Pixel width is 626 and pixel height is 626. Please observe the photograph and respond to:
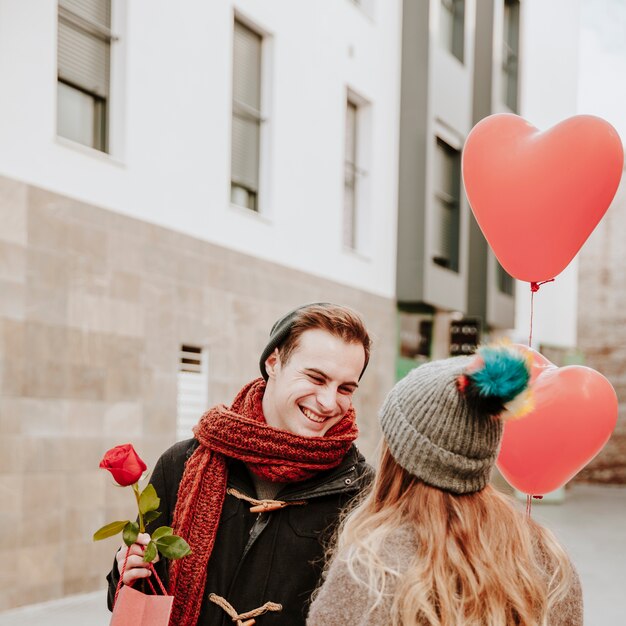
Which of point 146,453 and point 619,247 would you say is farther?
point 619,247

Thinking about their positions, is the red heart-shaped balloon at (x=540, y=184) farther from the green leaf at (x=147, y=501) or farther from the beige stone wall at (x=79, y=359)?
the beige stone wall at (x=79, y=359)

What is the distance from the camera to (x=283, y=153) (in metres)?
11.6

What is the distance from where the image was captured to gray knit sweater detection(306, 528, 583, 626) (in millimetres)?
2002

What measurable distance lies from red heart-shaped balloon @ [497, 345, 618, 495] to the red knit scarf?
632mm

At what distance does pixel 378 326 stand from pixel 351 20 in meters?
4.19

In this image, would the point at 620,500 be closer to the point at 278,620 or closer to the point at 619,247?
the point at 619,247

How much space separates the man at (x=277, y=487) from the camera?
9.00 ft

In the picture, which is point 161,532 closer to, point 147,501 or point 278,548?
point 147,501

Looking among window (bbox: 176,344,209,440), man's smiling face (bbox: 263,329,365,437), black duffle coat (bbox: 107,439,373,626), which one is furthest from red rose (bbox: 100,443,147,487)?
window (bbox: 176,344,209,440)

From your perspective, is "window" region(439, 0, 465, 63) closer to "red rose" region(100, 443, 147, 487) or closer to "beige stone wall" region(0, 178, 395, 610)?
"beige stone wall" region(0, 178, 395, 610)

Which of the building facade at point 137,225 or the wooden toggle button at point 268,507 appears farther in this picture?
the building facade at point 137,225

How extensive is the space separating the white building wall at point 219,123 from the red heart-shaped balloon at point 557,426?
217 inches

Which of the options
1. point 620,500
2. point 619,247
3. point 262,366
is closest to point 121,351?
point 262,366

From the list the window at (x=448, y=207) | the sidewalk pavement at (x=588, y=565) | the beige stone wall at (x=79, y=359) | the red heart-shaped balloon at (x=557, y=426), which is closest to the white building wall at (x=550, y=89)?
the sidewalk pavement at (x=588, y=565)
